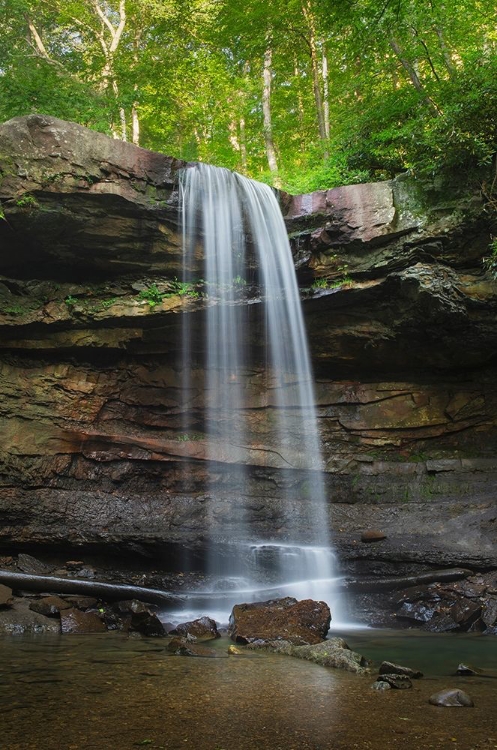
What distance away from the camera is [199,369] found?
1391 centimetres

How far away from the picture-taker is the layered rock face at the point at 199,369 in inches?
425

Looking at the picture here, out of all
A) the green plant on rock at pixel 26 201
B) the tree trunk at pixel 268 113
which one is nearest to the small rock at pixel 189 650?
the green plant on rock at pixel 26 201

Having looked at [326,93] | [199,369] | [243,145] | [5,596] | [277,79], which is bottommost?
[5,596]

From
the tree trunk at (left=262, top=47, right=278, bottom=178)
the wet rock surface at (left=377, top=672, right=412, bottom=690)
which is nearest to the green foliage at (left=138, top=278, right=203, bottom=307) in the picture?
the tree trunk at (left=262, top=47, right=278, bottom=178)

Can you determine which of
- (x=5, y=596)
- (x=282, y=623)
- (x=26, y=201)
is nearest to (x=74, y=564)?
(x=5, y=596)

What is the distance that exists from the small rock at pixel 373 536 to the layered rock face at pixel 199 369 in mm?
204

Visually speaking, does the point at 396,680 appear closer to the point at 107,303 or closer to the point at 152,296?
the point at 152,296

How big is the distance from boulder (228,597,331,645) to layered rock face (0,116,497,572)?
331cm

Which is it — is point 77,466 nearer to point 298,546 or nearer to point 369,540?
point 298,546

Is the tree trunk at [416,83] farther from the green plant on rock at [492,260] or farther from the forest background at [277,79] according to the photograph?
the green plant on rock at [492,260]

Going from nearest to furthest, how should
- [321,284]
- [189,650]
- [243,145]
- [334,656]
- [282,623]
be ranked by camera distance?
[334,656] → [189,650] → [282,623] → [321,284] → [243,145]

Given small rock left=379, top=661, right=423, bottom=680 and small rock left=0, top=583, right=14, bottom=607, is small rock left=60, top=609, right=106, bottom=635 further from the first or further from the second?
small rock left=379, top=661, right=423, bottom=680

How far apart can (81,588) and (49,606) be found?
0.92 m

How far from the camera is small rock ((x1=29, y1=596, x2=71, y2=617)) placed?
7.74 metres
